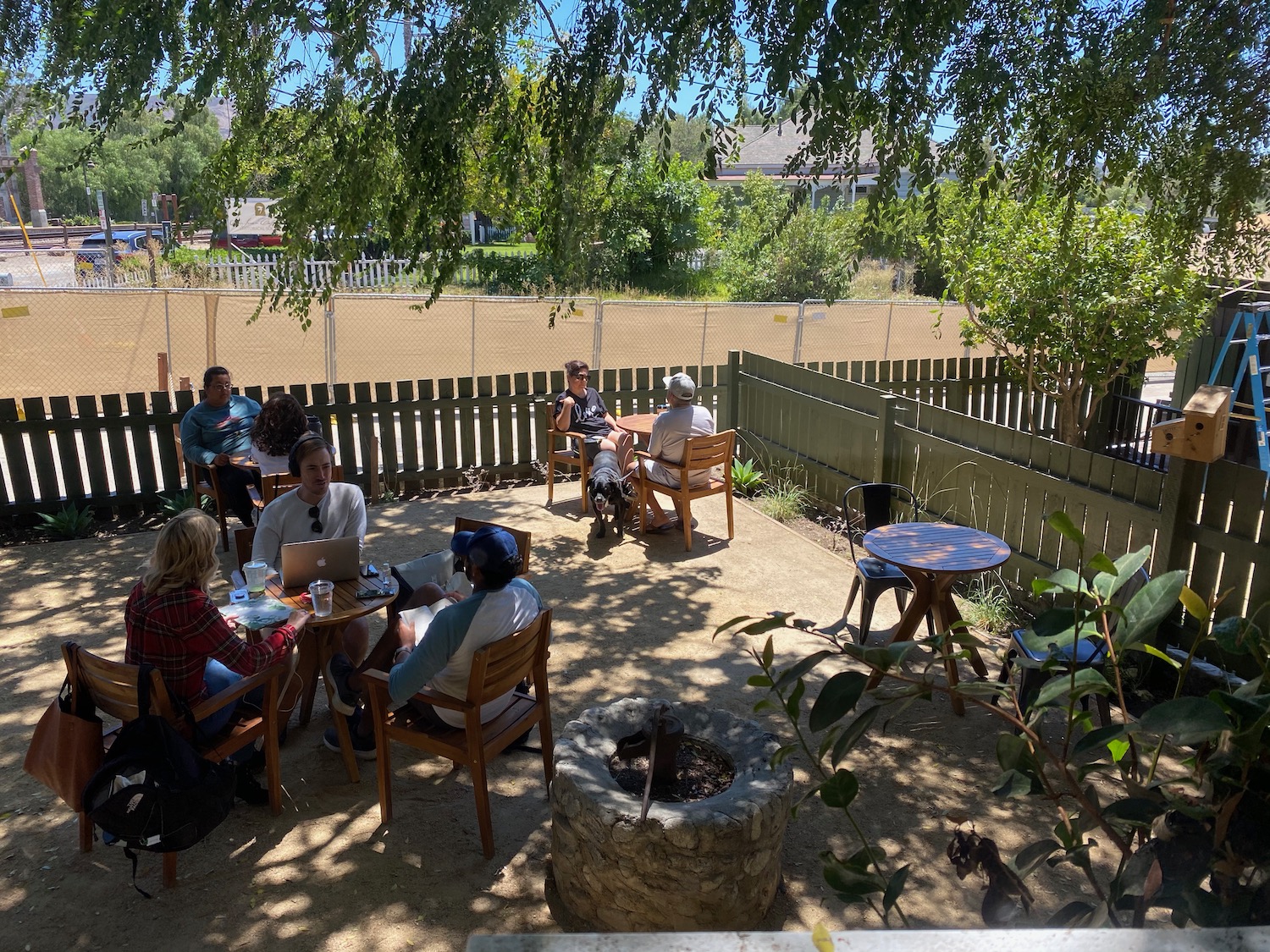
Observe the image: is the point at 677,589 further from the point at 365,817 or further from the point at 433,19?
the point at 433,19

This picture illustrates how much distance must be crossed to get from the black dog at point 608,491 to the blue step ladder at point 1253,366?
18.8ft

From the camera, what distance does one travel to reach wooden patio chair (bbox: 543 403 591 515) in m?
8.43

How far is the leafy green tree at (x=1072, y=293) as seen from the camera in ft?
29.2

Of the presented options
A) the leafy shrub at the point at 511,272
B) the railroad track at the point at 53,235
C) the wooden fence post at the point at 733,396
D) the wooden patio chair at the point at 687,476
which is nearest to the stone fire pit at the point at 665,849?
the wooden patio chair at the point at 687,476

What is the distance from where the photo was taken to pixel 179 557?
3.67 m

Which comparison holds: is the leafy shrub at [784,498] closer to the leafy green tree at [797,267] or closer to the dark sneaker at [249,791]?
the dark sneaker at [249,791]

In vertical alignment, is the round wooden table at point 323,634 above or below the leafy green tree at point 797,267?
below

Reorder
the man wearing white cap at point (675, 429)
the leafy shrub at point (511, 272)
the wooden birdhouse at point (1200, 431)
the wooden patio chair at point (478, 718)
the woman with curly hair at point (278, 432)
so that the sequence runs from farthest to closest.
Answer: the leafy shrub at point (511, 272), the man wearing white cap at point (675, 429), the woman with curly hair at point (278, 432), the wooden birdhouse at point (1200, 431), the wooden patio chair at point (478, 718)

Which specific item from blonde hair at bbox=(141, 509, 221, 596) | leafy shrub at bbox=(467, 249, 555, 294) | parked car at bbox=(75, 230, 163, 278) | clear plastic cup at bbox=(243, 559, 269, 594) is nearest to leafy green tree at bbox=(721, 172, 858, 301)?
leafy shrub at bbox=(467, 249, 555, 294)

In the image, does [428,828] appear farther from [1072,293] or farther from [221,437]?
[1072,293]

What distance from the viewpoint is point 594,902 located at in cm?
346

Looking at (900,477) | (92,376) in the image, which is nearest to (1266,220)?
(900,477)

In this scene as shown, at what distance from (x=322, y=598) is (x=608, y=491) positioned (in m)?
3.56

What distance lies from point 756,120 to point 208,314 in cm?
1005
